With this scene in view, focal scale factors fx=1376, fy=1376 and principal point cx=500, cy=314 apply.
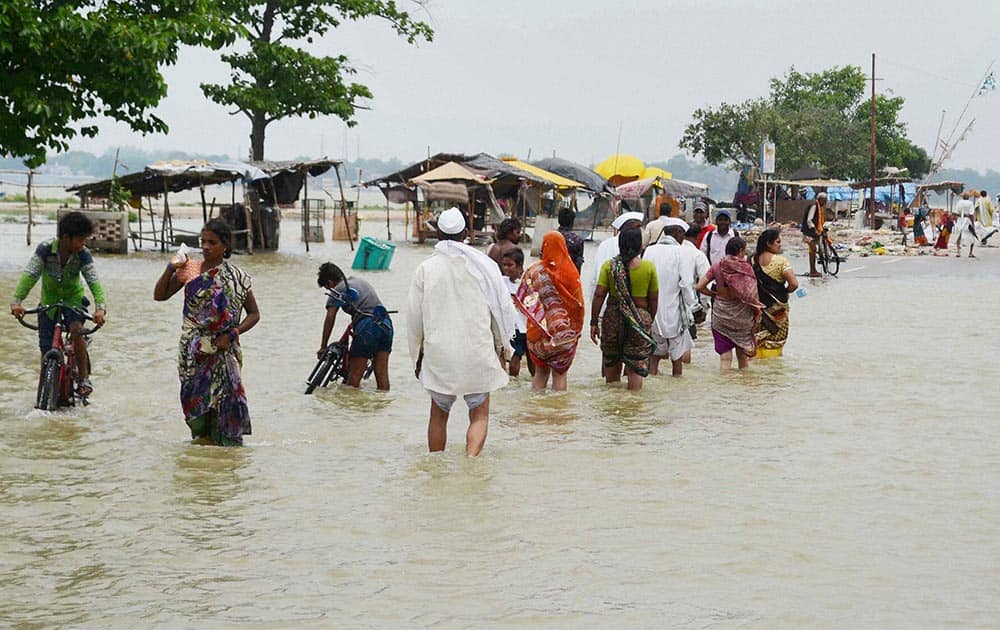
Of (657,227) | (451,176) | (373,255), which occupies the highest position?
(451,176)

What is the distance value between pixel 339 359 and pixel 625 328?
227cm

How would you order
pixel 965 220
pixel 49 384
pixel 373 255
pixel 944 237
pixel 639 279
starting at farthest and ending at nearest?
pixel 944 237 → pixel 965 220 → pixel 373 255 → pixel 639 279 → pixel 49 384

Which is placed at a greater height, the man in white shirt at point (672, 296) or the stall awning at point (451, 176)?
the stall awning at point (451, 176)

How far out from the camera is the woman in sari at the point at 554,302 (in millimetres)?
10547

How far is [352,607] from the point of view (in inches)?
207

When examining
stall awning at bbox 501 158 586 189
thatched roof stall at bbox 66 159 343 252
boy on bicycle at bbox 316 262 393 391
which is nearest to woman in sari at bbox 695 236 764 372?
boy on bicycle at bbox 316 262 393 391

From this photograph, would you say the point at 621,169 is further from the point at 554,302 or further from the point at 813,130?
the point at 554,302

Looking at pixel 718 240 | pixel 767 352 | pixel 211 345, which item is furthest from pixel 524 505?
pixel 718 240

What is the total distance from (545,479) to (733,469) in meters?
1.13

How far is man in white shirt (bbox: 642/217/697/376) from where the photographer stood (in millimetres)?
11453

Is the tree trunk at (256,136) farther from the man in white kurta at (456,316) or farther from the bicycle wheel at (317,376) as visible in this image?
the man in white kurta at (456,316)

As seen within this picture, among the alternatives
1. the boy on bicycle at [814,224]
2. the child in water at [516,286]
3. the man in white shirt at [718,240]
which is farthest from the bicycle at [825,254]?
the child in water at [516,286]

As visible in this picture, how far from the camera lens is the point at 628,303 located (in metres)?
10.5

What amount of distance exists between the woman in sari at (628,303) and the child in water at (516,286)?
66 cm
